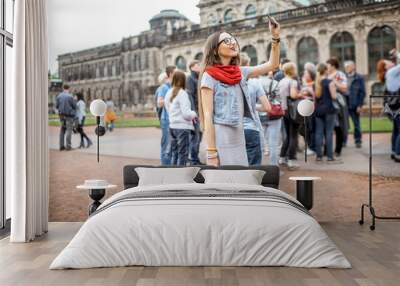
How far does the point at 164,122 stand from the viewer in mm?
5723

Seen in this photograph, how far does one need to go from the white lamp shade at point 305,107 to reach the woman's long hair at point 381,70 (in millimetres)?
728

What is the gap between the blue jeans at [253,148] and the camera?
5.49m

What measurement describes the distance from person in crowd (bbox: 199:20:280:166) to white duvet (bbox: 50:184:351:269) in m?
1.84

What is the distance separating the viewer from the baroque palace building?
548 centimetres

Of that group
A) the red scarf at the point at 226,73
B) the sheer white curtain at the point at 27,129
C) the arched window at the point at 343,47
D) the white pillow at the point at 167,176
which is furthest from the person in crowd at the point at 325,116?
the sheer white curtain at the point at 27,129

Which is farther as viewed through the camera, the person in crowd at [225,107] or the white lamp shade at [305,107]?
the white lamp shade at [305,107]

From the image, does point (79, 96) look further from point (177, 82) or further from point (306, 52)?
point (306, 52)

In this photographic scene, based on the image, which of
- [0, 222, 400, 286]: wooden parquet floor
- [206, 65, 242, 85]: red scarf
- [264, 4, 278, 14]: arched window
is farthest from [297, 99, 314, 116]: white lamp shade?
[0, 222, 400, 286]: wooden parquet floor

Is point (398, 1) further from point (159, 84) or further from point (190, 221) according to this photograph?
point (190, 221)

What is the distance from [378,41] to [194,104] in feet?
6.43

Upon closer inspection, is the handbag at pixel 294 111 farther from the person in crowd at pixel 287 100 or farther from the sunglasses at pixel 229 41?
the sunglasses at pixel 229 41

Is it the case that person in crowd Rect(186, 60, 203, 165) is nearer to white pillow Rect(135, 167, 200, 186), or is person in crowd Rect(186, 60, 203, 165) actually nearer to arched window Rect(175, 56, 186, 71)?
arched window Rect(175, 56, 186, 71)

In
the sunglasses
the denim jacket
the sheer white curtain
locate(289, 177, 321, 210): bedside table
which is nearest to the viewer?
the sheer white curtain

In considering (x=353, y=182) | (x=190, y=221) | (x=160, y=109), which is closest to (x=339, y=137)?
(x=353, y=182)
